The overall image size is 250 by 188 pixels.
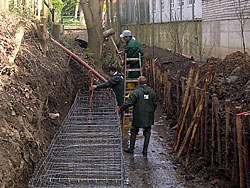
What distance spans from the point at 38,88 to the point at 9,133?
102 inches

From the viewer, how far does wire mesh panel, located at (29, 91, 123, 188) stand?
20.0 ft

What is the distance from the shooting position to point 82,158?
6965mm

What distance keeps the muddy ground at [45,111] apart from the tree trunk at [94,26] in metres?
2.93

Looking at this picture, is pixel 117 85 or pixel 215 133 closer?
pixel 215 133

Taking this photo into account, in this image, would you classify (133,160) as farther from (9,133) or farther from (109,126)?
(9,133)

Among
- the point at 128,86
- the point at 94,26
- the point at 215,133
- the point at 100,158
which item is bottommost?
the point at 100,158

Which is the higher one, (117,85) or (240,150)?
(117,85)

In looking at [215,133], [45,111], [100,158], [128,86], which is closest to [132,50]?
[128,86]

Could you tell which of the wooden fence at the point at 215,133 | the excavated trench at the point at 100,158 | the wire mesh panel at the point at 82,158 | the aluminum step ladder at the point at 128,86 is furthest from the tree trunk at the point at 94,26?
the wire mesh panel at the point at 82,158

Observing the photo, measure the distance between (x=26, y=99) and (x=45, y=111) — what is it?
1.14 meters

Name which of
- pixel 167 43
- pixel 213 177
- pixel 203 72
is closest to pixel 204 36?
pixel 203 72

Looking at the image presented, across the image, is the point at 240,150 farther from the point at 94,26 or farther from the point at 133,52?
the point at 94,26

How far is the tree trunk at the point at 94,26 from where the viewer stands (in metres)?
15.4

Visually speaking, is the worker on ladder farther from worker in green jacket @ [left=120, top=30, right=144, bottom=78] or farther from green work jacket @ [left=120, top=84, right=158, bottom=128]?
green work jacket @ [left=120, top=84, right=158, bottom=128]
